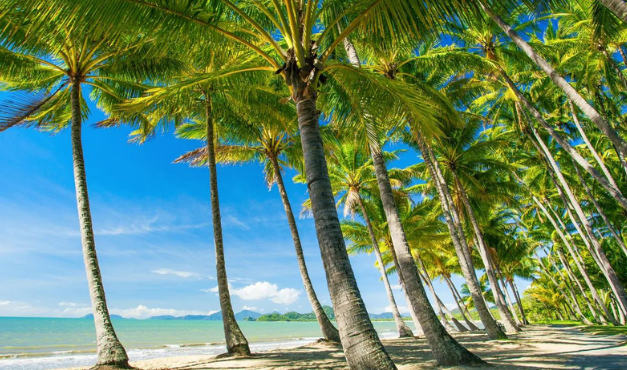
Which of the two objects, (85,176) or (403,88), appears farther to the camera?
(85,176)

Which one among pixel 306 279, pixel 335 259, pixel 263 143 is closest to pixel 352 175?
pixel 263 143

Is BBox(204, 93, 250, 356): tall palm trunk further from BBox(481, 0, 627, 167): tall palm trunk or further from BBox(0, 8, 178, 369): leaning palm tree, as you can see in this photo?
BBox(481, 0, 627, 167): tall palm trunk

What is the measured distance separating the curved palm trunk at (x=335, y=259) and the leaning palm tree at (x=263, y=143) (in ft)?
17.5

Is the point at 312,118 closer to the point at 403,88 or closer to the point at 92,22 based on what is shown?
the point at 403,88

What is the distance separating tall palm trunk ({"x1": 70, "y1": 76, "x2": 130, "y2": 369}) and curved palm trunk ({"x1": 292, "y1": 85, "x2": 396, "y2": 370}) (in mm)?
5124

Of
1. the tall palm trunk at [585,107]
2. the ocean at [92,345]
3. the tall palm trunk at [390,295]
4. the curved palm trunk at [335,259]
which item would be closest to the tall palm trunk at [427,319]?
the curved palm trunk at [335,259]

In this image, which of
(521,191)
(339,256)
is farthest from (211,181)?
(521,191)

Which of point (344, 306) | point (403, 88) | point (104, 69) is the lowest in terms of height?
point (344, 306)

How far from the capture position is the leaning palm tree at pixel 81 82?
6.51 metres

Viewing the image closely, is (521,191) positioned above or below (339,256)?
above

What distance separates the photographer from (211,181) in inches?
404

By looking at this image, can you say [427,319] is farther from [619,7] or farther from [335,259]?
[619,7]

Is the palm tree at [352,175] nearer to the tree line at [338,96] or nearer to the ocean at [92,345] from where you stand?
the tree line at [338,96]

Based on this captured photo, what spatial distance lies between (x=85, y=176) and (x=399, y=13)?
7447 mm
